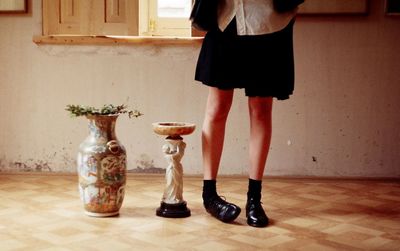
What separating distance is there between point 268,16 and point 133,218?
809 millimetres

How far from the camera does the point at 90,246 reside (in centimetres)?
170

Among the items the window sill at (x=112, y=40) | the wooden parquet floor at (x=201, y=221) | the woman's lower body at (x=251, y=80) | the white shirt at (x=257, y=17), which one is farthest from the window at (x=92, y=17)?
the white shirt at (x=257, y=17)

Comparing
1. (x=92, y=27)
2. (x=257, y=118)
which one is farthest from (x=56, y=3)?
(x=257, y=118)

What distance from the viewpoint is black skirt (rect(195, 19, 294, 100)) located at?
6.23 ft

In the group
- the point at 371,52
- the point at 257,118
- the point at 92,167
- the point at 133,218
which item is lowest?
the point at 133,218

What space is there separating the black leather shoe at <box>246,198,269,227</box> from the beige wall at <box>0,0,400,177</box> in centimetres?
81

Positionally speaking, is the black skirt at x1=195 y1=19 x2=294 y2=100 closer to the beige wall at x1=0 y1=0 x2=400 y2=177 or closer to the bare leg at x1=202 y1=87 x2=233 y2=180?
the bare leg at x1=202 y1=87 x2=233 y2=180

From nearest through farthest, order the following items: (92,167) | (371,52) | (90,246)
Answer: (90,246), (92,167), (371,52)

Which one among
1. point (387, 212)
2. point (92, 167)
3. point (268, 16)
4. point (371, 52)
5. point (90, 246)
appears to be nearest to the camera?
point (90, 246)

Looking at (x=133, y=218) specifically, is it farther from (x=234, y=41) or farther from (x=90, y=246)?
(x=234, y=41)

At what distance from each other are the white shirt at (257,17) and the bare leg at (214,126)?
0.80ft

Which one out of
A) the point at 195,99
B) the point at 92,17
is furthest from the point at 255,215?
the point at 92,17

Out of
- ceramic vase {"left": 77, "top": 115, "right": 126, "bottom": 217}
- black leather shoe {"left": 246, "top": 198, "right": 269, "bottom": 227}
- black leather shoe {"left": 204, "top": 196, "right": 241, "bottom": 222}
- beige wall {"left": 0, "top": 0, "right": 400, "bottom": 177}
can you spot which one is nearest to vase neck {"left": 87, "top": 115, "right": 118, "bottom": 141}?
ceramic vase {"left": 77, "top": 115, "right": 126, "bottom": 217}

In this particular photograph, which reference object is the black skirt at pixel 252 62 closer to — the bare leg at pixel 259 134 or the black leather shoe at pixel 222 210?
the bare leg at pixel 259 134
